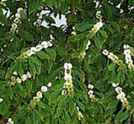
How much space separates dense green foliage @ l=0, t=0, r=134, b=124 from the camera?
7.06ft

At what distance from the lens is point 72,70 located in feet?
7.23

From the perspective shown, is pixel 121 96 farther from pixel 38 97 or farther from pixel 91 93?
pixel 38 97

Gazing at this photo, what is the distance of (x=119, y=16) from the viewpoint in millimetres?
2629

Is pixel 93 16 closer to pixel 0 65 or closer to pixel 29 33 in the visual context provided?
pixel 29 33

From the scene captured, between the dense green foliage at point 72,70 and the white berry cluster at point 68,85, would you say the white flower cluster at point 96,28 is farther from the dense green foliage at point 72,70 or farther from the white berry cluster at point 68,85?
the white berry cluster at point 68,85

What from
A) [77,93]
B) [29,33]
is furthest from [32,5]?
[77,93]

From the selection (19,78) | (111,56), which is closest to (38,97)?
(19,78)

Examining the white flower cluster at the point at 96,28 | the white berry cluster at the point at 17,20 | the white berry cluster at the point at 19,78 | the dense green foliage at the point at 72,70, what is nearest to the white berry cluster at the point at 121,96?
the dense green foliage at the point at 72,70

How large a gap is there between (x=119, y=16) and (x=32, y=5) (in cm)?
52

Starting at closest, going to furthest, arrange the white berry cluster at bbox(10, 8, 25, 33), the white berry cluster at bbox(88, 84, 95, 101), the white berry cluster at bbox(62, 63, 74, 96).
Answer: the white berry cluster at bbox(62, 63, 74, 96), the white berry cluster at bbox(88, 84, 95, 101), the white berry cluster at bbox(10, 8, 25, 33)

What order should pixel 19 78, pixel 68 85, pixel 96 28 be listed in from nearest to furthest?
pixel 68 85 < pixel 96 28 < pixel 19 78

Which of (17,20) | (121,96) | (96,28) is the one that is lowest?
(121,96)

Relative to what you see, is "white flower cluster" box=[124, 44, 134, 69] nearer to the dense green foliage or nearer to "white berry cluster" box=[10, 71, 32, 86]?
the dense green foliage

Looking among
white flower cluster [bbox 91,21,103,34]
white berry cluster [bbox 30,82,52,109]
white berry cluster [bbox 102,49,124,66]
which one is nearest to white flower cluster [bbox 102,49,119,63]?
white berry cluster [bbox 102,49,124,66]
